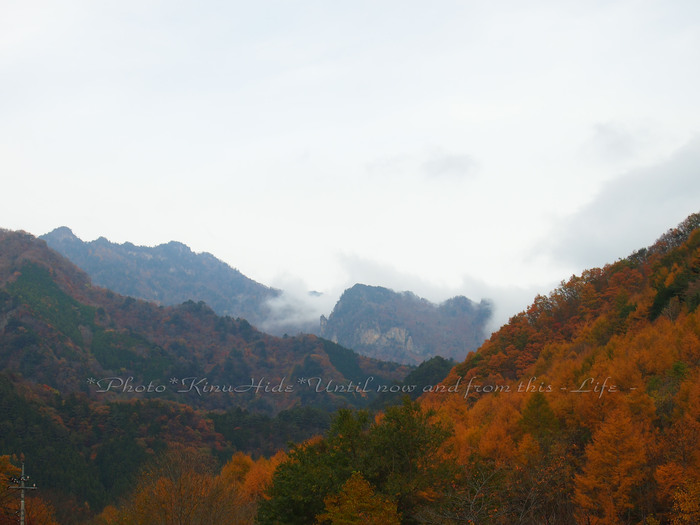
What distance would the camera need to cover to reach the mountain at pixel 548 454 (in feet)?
111

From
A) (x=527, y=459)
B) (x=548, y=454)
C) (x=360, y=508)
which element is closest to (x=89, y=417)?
(x=527, y=459)

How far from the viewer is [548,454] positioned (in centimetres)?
4344

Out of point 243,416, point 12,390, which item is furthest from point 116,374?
point 12,390

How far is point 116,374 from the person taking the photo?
604 feet

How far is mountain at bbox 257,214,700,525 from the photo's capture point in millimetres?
33812

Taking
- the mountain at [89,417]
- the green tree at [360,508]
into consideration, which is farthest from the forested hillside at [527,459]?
the mountain at [89,417]

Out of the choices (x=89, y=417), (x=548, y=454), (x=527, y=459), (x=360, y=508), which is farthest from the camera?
(x=89, y=417)

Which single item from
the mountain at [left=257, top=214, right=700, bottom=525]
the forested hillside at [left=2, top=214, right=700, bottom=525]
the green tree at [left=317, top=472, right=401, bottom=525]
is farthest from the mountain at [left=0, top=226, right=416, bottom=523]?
the green tree at [left=317, top=472, right=401, bottom=525]

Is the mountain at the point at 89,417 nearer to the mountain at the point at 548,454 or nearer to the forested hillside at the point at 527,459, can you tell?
the forested hillside at the point at 527,459

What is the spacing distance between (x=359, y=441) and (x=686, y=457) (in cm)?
1968

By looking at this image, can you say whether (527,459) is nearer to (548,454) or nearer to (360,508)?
(548,454)

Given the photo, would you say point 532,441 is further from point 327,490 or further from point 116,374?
point 116,374

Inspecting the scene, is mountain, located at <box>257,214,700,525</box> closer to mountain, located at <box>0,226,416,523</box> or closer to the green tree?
the green tree

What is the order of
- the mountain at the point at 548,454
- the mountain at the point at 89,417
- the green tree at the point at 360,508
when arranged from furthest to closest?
the mountain at the point at 89,417
the mountain at the point at 548,454
the green tree at the point at 360,508
